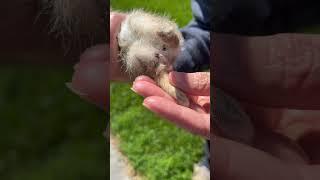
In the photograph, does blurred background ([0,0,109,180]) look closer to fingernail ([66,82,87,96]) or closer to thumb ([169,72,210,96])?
fingernail ([66,82,87,96])

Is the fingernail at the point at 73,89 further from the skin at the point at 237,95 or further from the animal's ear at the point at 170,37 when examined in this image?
the animal's ear at the point at 170,37

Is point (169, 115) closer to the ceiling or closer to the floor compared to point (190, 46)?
closer to the floor

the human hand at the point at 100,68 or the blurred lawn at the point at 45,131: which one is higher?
the human hand at the point at 100,68

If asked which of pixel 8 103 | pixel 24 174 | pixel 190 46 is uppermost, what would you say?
pixel 190 46

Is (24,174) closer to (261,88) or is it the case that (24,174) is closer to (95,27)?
(95,27)

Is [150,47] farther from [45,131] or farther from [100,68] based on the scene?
[45,131]

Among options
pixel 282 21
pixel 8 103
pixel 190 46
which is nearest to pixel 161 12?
pixel 190 46

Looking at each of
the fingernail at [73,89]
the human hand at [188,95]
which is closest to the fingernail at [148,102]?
the human hand at [188,95]
